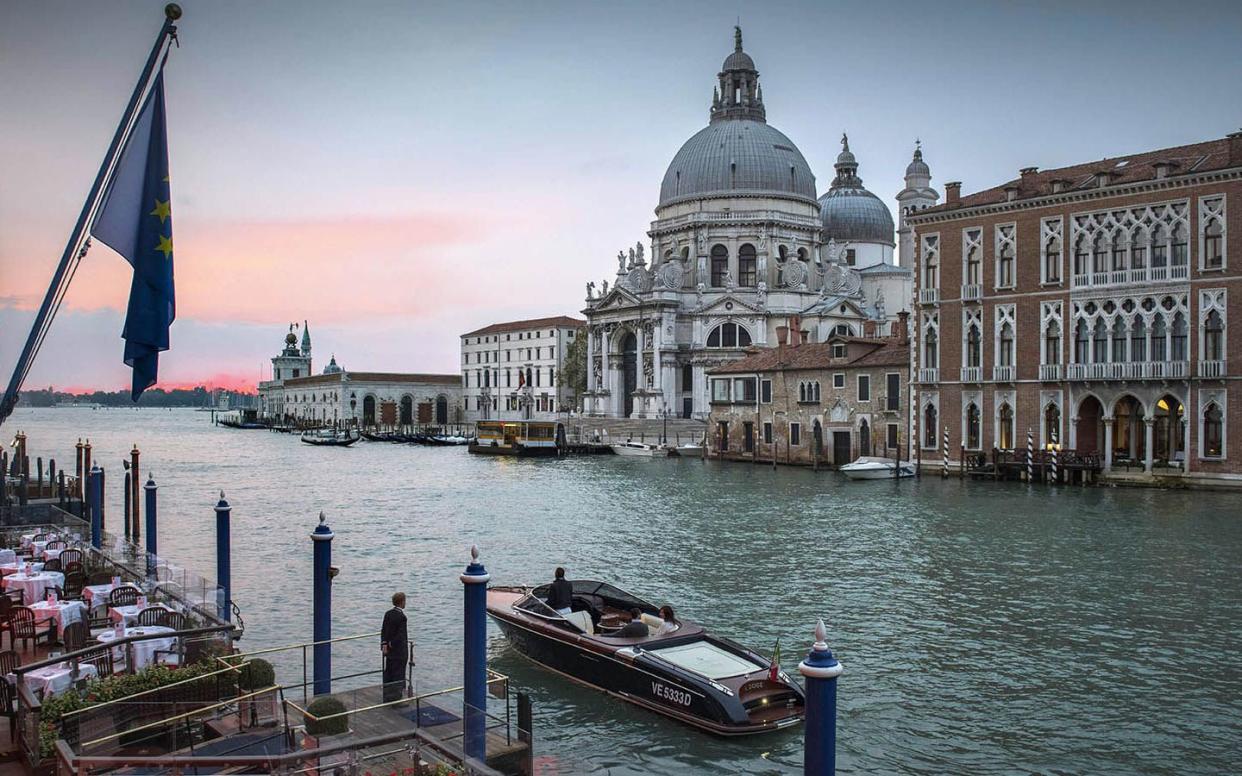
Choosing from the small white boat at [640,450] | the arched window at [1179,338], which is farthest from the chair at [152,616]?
the small white boat at [640,450]

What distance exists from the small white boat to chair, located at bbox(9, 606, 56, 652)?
48959 millimetres

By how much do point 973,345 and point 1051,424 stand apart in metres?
4.36

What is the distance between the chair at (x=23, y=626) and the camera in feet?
40.0

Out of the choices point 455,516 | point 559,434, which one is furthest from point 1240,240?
point 559,434

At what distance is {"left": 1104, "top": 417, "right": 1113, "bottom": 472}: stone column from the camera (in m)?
37.8

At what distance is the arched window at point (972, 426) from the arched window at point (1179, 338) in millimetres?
7606

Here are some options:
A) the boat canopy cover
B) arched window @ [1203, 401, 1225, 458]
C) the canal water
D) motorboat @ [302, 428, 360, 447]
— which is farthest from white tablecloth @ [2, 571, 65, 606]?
motorboat @ [302, 428, 360, 447]

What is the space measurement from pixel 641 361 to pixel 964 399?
4104 centimetres

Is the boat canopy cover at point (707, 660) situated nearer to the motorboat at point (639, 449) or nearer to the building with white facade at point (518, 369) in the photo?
the motorboat at point (639, 449)

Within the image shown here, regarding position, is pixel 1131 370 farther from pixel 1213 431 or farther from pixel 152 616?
pixel 152 616

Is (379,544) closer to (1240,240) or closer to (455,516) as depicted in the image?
(455,516)

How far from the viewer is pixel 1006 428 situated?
134ft

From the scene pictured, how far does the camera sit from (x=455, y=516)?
106ft

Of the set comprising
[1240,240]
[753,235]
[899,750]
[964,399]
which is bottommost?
[899,750]
